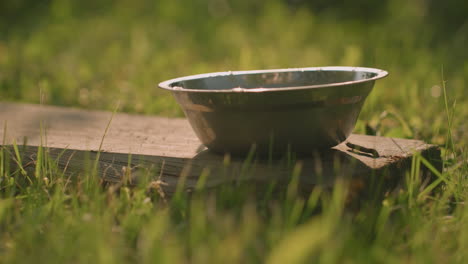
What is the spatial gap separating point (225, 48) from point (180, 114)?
190 centimetres

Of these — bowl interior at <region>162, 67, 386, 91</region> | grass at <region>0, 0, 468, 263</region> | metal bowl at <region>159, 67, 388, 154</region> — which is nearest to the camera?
grass at <region>0, 0, 468, 263</region>

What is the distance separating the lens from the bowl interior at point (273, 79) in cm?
208

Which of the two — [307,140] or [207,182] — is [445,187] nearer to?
[307,140]

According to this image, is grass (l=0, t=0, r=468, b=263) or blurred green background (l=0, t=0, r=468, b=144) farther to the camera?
blurred green background (l=0, t=0, r=468, b=144)

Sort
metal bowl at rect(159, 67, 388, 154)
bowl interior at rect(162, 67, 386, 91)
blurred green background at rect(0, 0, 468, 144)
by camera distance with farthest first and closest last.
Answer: blurred green background at rect(0, 0, 468, 144), bowl interior at rect(162, 67, 386, 91), metal bowl at rect(159, 67, 388, 154)

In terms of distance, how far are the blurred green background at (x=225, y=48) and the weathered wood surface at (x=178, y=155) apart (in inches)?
14.2

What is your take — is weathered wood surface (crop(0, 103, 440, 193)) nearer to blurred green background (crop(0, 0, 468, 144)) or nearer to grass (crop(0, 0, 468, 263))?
grass (crop(0, 0, 468, 263))

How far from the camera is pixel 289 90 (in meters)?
1.64

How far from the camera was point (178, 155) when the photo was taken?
6.34 feet

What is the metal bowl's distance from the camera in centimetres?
167

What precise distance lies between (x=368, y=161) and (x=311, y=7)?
512 centimetres

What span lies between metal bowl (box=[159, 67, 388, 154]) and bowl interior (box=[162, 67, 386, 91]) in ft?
0.66

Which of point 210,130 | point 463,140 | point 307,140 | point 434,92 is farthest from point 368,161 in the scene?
point 434,92

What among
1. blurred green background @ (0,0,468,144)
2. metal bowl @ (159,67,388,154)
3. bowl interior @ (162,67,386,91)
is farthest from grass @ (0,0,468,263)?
bowl interior @ (162,67,386,91)
